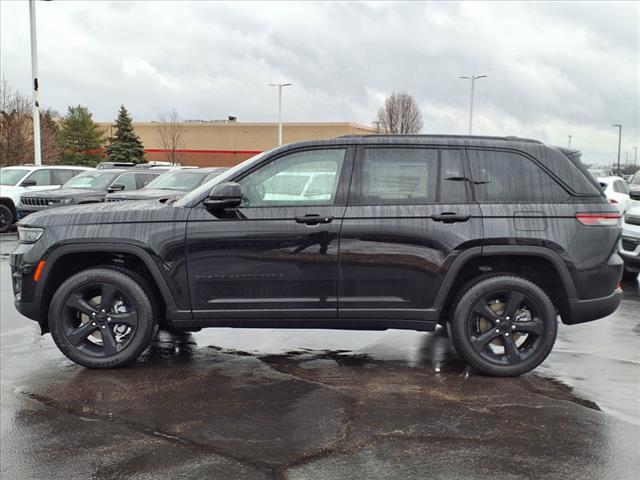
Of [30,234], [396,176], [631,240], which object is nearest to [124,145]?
[631,240]

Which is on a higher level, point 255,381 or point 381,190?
point 381,190

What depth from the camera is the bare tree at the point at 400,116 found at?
64.4 metres

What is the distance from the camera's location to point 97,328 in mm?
5156

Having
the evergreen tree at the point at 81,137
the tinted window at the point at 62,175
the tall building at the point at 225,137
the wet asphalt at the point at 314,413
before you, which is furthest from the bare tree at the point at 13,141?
the tall building at the point at 225,137

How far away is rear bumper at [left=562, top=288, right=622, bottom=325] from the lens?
5.01m

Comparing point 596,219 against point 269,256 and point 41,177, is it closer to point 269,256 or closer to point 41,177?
point 269,256

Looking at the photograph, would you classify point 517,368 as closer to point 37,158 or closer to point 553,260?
point 553,260

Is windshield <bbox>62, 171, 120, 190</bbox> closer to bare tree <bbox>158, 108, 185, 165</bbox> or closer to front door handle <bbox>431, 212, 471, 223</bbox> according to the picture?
front door handle <bbox>431, 212, 471, 223</bbox>

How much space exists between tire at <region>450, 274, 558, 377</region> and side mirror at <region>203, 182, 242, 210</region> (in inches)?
76.2

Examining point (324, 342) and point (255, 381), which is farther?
point (324, 342)

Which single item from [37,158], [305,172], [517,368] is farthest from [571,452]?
[37,158]

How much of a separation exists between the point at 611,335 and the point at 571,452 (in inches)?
127

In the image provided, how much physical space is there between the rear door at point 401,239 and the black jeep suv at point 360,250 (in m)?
0.01

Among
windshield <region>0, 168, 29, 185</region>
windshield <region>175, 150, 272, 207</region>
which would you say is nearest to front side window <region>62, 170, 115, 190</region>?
windshield <region>0, 168, 29, 185</region>
